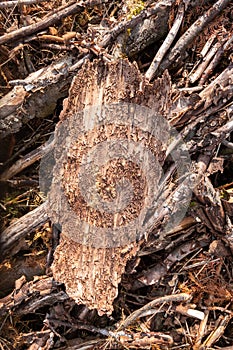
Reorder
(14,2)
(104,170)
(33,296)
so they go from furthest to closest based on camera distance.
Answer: (14,2) < (33,296) < (104,170)

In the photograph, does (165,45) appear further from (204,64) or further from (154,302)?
(154,302)

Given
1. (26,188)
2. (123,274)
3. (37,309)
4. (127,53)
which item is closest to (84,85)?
(127,53)

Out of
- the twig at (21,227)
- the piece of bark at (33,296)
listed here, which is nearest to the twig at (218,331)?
the piece of bark at (33,296)

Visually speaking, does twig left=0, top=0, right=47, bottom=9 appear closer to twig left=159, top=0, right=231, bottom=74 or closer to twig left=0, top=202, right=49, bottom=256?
twig left=159, top=0, right=231, bottom=74

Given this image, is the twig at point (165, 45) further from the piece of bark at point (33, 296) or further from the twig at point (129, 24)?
the piece of bark at point (33, 296)

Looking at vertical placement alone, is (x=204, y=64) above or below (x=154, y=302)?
above

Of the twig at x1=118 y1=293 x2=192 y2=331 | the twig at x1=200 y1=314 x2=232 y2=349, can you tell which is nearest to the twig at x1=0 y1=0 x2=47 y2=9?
the twig at x1=118 y1=293 x2=192 y2=331

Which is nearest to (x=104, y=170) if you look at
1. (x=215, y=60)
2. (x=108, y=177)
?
(x=108, y=177)
